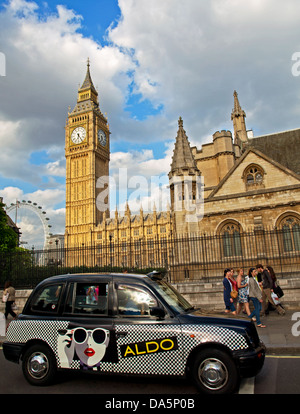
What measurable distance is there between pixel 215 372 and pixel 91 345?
1790 mm

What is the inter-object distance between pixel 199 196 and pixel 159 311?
17.2 meters

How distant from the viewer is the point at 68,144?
311 feet

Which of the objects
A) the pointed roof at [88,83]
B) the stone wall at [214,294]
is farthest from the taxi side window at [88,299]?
the pointed roof at [88,83]

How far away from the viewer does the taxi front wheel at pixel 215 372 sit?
13.3ft

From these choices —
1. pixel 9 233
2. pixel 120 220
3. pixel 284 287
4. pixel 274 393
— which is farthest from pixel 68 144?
pixel 274 393

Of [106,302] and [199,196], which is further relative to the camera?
[199,196]

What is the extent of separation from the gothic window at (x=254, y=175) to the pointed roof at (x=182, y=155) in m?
3.54

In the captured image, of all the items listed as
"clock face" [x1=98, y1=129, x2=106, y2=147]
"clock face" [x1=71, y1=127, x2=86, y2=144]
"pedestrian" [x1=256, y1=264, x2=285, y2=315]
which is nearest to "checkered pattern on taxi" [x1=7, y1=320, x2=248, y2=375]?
"pedestrian" [x1=256, y1=264, x2=285, y2=315]

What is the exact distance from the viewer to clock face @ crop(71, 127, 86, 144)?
3654 inches

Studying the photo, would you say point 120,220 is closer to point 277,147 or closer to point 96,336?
point 277,147

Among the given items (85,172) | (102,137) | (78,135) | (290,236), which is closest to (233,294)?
(290,236)

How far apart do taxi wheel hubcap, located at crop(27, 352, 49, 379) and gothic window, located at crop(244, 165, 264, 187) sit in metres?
18.7

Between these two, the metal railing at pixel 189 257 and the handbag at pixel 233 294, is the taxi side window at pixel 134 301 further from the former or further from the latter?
the metal railing at pixel 189 257

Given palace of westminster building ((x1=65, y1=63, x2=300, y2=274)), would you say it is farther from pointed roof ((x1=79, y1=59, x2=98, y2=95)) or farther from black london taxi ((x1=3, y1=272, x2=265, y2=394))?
pointed roof ((x1=79, y1=59, x2=98, y2=95))
